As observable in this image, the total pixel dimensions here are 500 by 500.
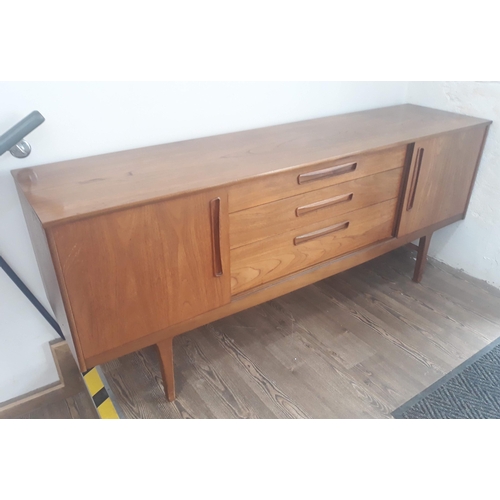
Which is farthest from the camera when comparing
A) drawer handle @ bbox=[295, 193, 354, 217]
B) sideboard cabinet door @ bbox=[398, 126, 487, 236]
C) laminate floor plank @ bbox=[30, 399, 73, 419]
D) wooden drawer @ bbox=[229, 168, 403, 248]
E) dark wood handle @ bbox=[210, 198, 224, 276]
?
sideboard cabinet door @ bbox=[398, 126, 487, 236]

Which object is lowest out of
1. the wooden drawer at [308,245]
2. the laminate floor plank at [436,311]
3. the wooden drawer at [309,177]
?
the laminate floor plank at [436,311]

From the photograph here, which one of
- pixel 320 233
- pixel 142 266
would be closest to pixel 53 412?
pixel 142 266

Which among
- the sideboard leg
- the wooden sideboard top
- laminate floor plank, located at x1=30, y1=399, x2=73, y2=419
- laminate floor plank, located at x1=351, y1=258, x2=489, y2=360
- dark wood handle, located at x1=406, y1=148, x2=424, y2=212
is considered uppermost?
the wooden sideboard top

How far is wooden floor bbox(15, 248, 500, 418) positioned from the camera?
1.47 meters

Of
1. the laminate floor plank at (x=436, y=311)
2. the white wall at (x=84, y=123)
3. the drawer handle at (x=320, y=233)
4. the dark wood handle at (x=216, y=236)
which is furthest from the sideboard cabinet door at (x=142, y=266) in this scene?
the laminate floor plank at (x=436, y=311)

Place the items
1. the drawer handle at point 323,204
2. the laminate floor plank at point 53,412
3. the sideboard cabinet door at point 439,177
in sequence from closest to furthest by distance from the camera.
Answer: the drawer handle at point 323,204
the laminate floor plank at point 53,412
the sideboard cabinet door at point 439,177

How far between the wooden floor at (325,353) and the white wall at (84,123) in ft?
0.93

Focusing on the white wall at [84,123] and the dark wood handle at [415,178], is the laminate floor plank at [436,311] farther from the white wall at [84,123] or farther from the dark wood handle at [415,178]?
the white wall at [84,123]

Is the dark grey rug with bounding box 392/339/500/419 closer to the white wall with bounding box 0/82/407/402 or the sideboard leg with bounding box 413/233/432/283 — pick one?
the sideboard leg with bounding box 413/233/432/283

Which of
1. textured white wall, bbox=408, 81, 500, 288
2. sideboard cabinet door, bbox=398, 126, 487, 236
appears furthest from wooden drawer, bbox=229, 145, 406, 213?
textured white wall, bbox=408, 81, 500, 288

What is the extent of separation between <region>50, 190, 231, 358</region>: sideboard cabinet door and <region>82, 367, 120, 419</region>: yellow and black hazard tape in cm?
38

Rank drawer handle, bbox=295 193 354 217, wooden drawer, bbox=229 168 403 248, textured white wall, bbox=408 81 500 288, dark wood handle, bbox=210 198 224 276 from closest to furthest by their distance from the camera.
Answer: dark wood handle, bbox=210 198 224 276
wooden drawer, bbox=229 168 403 248
drawer handle, bbox=295 193 354 217
textured white wall, bbox=408 81 500 288

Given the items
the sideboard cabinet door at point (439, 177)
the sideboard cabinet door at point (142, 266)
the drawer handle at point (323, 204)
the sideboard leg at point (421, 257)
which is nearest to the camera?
the sideboard cabinet door at point (142, 266)

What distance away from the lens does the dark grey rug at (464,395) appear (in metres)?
1.43
